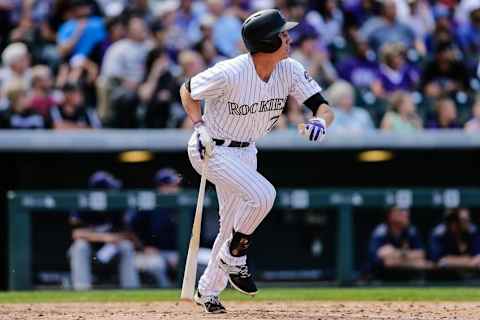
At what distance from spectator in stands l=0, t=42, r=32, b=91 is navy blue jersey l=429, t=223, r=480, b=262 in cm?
414

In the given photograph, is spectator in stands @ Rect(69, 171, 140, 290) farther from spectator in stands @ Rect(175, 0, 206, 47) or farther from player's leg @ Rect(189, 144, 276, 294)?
player's leg @ Rect(189, 144, 276, 294)

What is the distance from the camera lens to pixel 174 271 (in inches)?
396

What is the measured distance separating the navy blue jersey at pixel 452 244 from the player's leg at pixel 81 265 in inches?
125

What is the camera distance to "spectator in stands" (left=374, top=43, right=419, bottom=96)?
11578mm

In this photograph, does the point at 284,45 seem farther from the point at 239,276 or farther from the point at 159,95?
the point at 159,95

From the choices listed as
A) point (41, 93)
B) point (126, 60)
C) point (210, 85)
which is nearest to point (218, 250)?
point (210, 85)

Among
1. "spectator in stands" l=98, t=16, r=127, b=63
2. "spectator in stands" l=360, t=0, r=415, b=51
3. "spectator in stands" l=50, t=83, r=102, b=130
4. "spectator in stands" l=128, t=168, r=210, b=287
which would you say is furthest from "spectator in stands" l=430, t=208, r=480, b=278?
"spectator in stands" l=98, t=16, r=127, b=63

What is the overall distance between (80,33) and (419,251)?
405 cm

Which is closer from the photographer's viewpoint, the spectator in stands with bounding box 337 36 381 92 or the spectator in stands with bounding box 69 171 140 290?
the spectator in stands with bounding box 69 171 140 290

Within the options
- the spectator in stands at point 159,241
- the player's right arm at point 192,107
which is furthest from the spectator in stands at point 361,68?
the player's right arm at point 192,107

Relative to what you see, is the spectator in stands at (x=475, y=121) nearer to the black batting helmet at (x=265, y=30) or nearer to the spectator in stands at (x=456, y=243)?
the spectator in stands at (x=456, y=243)

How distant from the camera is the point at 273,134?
1027cm

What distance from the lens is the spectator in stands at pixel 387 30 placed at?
39.9 ft

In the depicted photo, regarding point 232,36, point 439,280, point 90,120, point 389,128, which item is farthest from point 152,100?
point 439,280
